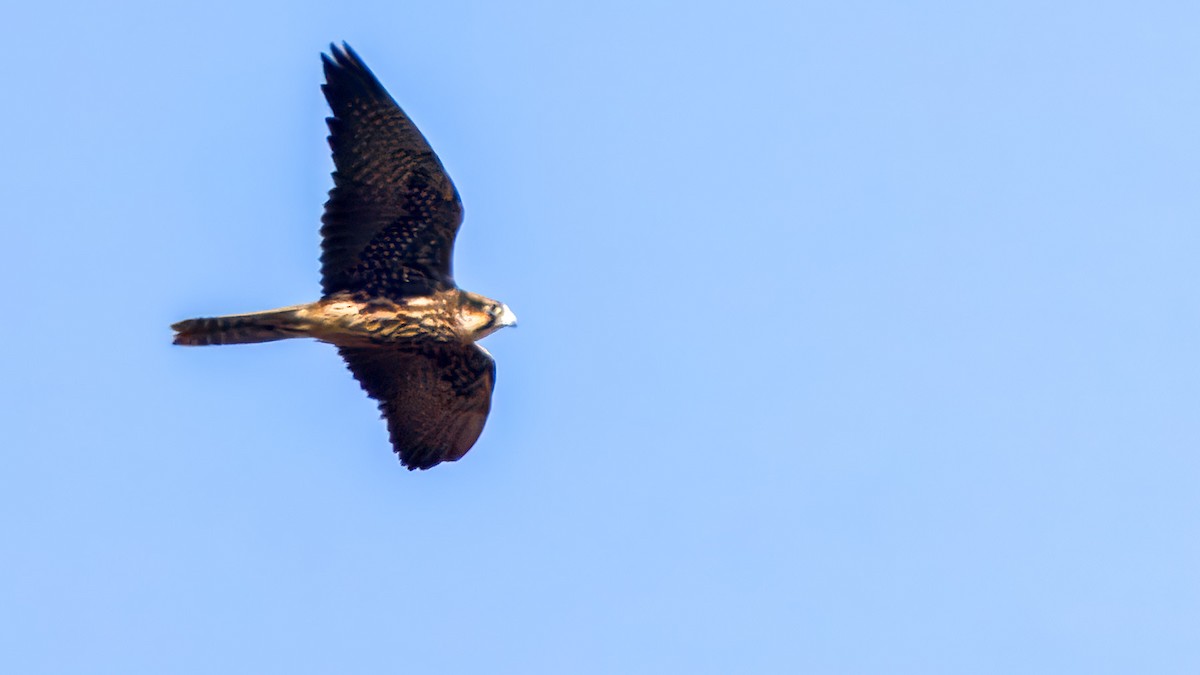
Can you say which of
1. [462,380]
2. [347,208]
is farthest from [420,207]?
[462,380]

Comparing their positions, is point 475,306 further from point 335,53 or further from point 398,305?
point 335,53

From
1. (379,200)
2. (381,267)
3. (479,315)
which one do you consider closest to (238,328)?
(381,267)

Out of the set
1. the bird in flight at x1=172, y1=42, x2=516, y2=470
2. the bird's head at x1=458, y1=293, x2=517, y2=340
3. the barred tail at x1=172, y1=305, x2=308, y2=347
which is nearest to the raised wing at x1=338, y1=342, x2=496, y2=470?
the bird in flight at x1=172, y1=42, x2=516, y2=470

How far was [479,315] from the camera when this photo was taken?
1659 cm

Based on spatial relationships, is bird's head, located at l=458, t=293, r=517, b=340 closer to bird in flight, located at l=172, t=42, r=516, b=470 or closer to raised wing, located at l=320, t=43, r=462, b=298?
bird in flight, located at l=172, t=42, r=516, b=470

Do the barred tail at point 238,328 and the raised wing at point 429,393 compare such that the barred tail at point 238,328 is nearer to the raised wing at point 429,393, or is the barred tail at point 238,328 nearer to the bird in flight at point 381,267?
the bird in flight at point 381,267

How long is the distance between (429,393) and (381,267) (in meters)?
1.56

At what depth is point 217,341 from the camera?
1568cm

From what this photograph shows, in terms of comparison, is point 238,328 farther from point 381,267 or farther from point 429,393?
point 429,393

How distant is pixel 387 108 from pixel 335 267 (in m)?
1.44

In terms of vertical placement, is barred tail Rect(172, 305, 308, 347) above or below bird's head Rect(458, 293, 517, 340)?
below

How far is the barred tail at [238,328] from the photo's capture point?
615 inches

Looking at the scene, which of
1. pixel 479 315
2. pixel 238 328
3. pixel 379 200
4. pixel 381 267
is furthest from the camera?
pixel 479 315

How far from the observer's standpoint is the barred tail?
1562 cm
